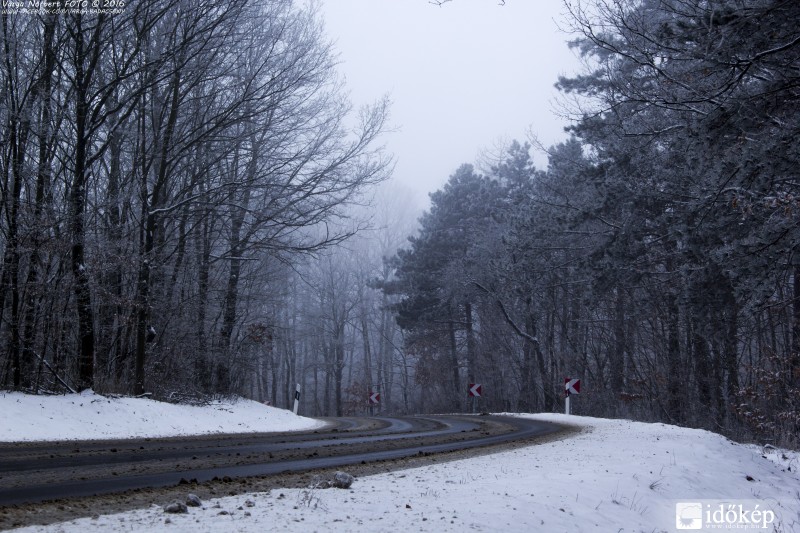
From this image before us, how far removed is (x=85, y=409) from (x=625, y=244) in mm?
13840

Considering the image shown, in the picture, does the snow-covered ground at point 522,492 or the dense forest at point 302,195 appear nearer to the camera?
the snow-covered ground at point 522,492

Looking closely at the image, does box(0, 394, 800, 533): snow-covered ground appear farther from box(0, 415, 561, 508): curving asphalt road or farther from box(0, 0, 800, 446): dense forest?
box(0, 0, 800, 446): dense forest

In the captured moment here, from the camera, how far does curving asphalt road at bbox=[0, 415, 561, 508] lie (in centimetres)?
607

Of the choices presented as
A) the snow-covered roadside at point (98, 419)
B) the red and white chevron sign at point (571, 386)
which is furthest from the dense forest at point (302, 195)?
the red and white chevron sign at point (571, 386)

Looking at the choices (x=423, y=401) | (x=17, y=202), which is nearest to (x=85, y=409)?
(x=17, y=202)

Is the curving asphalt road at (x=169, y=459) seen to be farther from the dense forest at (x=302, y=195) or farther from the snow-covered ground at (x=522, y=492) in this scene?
the dense forest at (x=302, y=195)

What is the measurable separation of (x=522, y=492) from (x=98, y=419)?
888 centimetres

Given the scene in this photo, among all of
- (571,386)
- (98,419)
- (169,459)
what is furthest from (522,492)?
(571,386)

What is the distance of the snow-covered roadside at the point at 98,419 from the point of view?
1069cm

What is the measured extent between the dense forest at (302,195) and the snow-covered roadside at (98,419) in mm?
929

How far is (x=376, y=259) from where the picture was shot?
58125 mm

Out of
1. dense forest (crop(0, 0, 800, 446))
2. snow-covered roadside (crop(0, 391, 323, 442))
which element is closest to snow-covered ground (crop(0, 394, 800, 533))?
snow-covered roadside (crop(0, 391, 323, 442))

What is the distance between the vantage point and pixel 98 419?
1223cm

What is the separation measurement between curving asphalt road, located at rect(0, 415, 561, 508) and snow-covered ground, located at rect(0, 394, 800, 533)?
4.00 ft
